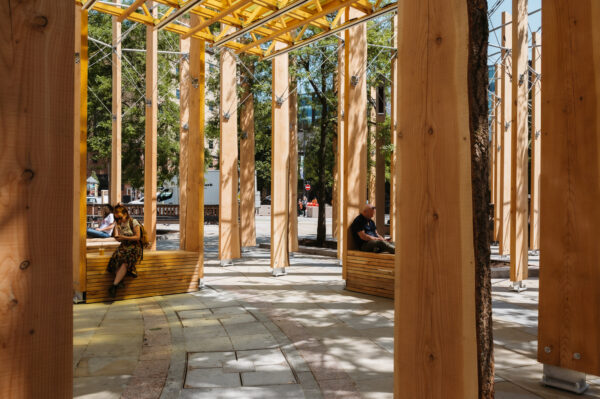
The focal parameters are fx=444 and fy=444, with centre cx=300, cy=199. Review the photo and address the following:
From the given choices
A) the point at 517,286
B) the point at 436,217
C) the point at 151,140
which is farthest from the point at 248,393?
the point at 151,140

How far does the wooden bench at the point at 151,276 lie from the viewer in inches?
286

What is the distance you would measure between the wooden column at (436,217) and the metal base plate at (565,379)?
241cm

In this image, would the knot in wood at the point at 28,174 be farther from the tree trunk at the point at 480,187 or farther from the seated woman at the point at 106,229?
the seated woman at the point at 106,229

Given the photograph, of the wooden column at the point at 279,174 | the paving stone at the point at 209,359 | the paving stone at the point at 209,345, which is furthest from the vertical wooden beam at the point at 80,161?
the wooden column at the point at 279,174

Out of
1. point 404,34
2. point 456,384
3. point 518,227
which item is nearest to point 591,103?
point 404,34

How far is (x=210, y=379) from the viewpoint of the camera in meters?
4.00

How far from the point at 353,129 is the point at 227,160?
3690mm

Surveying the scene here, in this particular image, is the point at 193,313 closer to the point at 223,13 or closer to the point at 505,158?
the point at 223,13

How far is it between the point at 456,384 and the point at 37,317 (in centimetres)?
179

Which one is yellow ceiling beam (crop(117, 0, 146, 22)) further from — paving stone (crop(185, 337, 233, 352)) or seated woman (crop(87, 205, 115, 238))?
paving stone (crop(185, 337, 233, 352))

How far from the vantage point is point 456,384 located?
81.2 inches

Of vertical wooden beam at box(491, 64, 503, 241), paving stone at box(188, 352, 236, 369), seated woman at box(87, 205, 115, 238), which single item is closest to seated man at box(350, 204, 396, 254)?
paving stone at box(188, 352, 236, 369)

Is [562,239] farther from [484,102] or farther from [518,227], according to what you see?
[518,227]

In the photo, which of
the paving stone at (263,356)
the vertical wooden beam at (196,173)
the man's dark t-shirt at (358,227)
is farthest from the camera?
the vertical wooden beam at (196,173)
